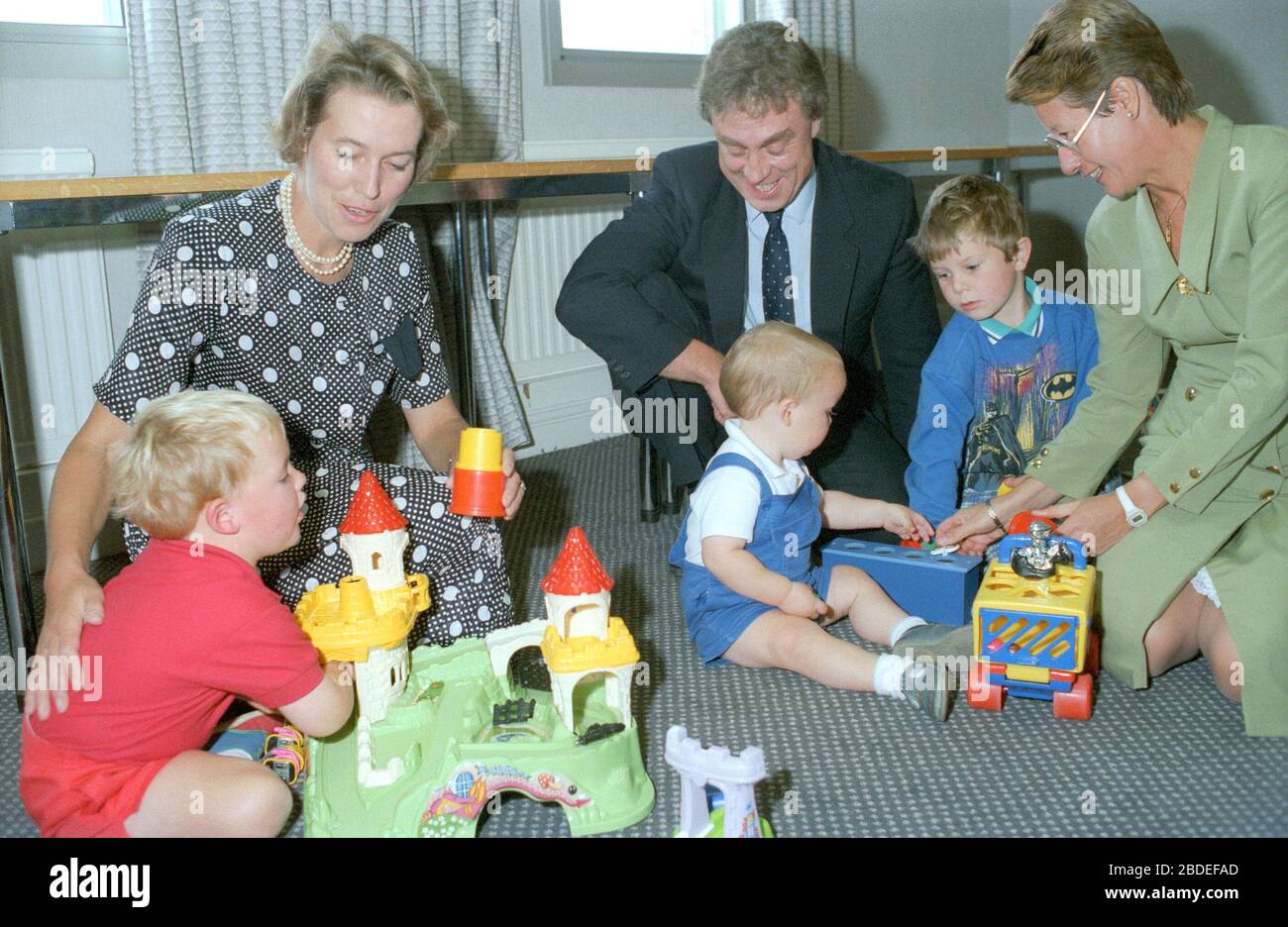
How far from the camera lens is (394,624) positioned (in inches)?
46.6

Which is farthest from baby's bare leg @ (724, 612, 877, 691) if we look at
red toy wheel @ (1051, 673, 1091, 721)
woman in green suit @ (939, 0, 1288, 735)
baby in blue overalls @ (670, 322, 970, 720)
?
woman in green suit @ (939, 0, 1288, 735)

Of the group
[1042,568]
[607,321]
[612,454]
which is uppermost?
[607,321]

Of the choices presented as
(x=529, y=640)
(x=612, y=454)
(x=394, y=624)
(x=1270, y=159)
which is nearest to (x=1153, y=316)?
(x=1270, y=159)

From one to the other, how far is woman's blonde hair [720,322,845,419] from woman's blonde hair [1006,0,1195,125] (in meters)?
0.42

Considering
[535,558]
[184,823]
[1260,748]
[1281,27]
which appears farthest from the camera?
[1281,27]

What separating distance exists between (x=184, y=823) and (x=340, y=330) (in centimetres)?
69

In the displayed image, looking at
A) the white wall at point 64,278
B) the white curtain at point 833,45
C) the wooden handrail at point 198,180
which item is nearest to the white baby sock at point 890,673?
the wooden handrail at point 198,180

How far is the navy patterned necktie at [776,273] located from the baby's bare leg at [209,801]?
1.13 m

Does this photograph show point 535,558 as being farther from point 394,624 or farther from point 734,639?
point 394,624

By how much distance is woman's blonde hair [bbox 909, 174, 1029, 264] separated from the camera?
1.77 m

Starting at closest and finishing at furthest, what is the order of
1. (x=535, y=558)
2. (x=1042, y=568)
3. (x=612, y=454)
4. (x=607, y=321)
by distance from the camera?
(x=1042, y=568)
(x=607, y=321)
(x=535, y=558)
(x=612, y=454)

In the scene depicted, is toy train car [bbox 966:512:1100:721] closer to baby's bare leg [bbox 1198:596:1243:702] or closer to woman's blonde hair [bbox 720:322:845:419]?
baby's bare leg [bbox 1198:596:1243:702]

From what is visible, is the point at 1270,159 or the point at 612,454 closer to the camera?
the point at 1270,159

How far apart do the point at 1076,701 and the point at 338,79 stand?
3.88 feet
